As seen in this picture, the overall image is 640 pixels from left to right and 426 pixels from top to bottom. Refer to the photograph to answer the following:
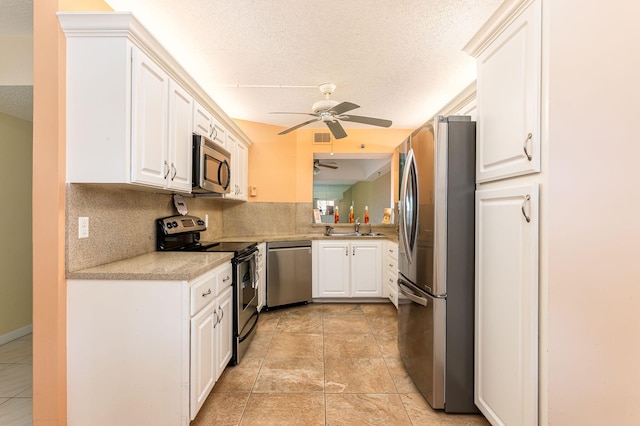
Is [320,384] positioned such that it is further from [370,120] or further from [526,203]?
[370,120]

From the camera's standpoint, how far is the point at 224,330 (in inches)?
75.9

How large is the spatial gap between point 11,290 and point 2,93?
1783mm

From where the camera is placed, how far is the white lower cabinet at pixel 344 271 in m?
3.71

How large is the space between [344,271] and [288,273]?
0.77 meters

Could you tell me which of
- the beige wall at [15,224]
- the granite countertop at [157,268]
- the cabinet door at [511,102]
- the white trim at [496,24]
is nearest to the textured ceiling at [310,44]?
the beige wall at [15,224]

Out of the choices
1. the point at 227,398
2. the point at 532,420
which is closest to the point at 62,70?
the point at 227,398

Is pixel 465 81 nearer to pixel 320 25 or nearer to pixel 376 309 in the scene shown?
pixel 320 25

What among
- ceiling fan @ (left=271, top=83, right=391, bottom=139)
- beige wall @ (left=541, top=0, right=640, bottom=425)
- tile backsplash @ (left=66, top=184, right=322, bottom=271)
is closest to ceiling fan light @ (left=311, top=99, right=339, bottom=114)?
ceiling fan @ (left=271, top=83, right=391, bottom=139)

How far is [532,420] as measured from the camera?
3.76ft

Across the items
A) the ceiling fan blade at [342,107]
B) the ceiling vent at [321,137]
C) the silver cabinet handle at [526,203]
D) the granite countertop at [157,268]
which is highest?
the ceiling vent at [321,137]

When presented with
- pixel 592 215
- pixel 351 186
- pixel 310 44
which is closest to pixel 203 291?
pixel 592 215

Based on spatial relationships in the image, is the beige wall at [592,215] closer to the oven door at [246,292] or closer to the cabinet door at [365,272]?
the oven door at [246,292]

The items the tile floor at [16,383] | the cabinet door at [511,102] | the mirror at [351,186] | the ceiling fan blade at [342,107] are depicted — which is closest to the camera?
the cabinet door at [511,102]

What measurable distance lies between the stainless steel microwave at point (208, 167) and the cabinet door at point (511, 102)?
6.47ft
